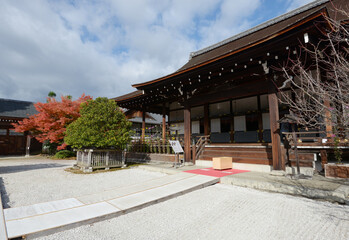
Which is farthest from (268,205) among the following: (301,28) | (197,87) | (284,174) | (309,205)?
(197,87)

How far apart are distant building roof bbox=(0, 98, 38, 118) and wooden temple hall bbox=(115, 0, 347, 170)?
12892 mm

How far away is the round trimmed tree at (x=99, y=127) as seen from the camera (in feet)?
24.7

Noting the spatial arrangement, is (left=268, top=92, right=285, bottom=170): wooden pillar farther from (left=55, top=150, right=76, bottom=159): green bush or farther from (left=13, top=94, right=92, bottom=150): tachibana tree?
(left=55, top=150, right=76, bottom=159): green bush

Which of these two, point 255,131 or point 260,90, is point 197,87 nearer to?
point 260,90

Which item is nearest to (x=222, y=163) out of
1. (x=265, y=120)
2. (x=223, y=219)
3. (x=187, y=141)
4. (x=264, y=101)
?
(x=187, y=141)

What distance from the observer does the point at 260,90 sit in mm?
6520

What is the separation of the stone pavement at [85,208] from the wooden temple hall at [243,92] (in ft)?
10.9

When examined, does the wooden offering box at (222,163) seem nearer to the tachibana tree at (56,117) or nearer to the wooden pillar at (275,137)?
the wooden pillar at (275,137)

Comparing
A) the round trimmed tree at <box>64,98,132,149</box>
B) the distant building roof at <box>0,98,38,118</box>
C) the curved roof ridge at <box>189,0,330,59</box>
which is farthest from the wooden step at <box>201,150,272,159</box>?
the distant building roof at <box>0,98,38,118</box>

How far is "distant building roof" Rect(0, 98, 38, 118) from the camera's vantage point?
1770 cm

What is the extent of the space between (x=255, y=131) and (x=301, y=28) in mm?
6146

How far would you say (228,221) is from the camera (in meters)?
→ 2.99

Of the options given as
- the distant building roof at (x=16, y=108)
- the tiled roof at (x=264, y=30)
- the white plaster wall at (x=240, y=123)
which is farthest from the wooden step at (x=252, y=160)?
the distant building roof at (x=16, y=108)

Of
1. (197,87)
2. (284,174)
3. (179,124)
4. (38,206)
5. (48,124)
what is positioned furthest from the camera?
(179,124)
